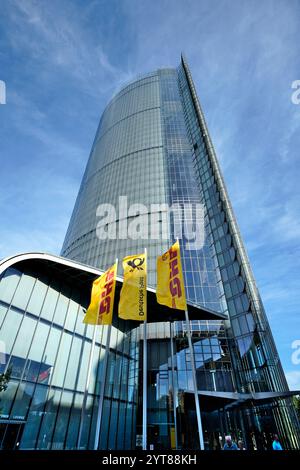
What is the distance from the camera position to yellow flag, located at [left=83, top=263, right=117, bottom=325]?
52.1 feet

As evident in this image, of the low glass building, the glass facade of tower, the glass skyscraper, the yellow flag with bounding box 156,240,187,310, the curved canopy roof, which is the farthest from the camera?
the glass facade of tower

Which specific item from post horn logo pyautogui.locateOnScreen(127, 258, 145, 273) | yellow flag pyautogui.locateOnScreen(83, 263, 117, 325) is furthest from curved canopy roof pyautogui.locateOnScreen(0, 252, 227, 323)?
post horn logo pyautogui.locateOnScreen(127, 258, 145, 273)

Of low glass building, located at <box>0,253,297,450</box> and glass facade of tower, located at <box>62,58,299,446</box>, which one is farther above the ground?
glass facade of tower, located at <box>62,58,299,446</box>

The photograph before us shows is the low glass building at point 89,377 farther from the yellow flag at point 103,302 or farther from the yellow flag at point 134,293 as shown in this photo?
the yellow flag at point 134,293

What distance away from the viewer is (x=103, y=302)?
16.6 metres

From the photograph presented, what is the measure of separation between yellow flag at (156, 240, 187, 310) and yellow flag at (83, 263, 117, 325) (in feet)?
10.4

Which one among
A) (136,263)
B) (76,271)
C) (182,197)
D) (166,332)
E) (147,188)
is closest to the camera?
(136,263)

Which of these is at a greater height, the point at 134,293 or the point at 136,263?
the point at 136,263

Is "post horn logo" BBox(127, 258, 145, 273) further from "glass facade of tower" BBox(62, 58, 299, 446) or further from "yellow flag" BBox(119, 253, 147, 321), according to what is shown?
"glass facade of tower" BBox(62, 58, 299, 446)

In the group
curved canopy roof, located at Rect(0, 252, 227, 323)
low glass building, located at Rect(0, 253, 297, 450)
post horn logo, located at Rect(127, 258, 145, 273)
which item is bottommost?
low glass building, located at Rect(0, 253, 297, 450)

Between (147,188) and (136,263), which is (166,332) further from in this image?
(147,188)

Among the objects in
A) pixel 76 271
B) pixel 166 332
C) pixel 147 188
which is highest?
pixel 147 188

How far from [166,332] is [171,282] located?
2130 cm

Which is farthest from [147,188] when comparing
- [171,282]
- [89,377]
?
[89,377]
